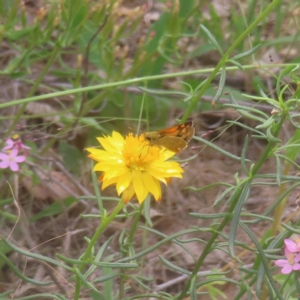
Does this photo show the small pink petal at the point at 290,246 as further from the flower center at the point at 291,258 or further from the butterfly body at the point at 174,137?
the butterfly body at the point at 174,137

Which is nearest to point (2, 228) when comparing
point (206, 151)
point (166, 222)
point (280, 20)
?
point (166, 222)

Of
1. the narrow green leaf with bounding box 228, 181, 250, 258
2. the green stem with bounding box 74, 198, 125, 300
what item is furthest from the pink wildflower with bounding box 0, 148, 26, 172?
the narrow green leaf with bounding box 228, 181, 250, 258

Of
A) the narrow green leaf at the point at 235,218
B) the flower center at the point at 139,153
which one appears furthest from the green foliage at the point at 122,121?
the flower center at the point at 139,153

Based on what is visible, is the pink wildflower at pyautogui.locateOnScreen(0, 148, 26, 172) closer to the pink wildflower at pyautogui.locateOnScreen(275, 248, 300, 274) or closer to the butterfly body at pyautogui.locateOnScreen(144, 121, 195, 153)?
the butterfly body at pyautogui.locateOnScreen(144, 121, 195, 153)

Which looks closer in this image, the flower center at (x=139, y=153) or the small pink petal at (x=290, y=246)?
the flower center at (x=139, y=153)

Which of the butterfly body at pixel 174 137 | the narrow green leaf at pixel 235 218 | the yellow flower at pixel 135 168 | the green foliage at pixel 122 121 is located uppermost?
the butterfly body at pixel 174 137

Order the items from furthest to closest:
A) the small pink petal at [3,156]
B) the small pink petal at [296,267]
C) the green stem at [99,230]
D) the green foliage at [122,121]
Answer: the small pink petal at [3,156], the green foliage at [122,121], the small pink petal at [296,267], the green stem at [99,230]
